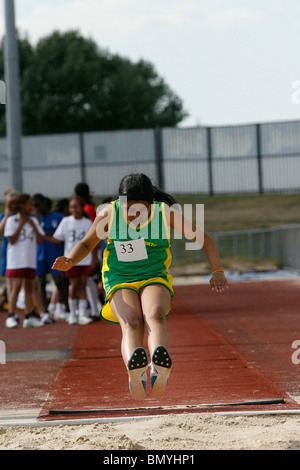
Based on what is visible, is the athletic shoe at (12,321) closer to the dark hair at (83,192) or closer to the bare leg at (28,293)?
the bare leg at (28,293)

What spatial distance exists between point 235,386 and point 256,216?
2924 centimetres

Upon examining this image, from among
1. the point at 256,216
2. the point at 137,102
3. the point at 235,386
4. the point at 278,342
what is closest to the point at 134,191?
the point at 235,386

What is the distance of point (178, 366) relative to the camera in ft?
27.1

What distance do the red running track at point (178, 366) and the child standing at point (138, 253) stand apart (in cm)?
82

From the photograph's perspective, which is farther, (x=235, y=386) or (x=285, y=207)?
(x=285, y=207)

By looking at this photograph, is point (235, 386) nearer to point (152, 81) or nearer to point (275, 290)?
point (275, 290)

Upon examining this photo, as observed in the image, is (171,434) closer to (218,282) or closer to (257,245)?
(218,282)

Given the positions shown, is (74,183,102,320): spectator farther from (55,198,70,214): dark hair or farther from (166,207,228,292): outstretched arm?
(166,207,228,292): outstretched arm

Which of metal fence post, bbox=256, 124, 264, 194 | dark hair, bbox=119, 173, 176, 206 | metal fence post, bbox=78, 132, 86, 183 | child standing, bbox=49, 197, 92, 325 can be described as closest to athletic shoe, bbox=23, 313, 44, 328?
child standing, bbox=49, 197, 92, 325

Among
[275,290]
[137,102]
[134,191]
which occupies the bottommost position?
[275,290]

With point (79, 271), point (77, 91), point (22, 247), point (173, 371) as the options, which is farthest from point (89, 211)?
point (77, 91)

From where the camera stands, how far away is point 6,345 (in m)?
10.5

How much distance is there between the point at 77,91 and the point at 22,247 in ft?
162

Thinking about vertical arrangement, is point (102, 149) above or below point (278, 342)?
above
